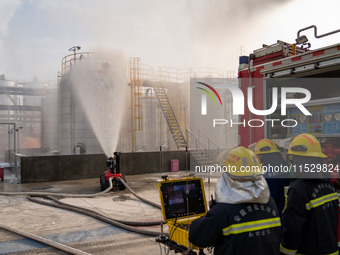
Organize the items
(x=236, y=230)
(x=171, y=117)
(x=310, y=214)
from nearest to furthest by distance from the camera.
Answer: (x=236, y=230) → (x=310, y=214) → (x=171, y=117)

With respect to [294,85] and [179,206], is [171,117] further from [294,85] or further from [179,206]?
[179,206]

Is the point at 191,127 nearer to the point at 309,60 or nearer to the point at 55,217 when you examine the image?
the point at 55,217

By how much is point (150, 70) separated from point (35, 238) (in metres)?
16.0

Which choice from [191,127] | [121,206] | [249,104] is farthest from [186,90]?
[249,104]

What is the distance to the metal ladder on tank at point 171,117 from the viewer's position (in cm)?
1827

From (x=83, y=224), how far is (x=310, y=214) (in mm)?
4633

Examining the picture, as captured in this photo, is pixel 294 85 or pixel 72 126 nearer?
pixel 294 85

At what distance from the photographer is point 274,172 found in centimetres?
378

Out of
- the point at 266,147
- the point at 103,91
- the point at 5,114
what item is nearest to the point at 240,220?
the point at 266,147

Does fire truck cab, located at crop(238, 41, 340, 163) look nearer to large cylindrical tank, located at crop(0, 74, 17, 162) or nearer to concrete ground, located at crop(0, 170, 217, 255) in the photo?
concrete ground, located at crop(0, 170, 217, 255)

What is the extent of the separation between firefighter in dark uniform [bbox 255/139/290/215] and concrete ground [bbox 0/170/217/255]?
54.1 inches

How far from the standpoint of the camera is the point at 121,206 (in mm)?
7883

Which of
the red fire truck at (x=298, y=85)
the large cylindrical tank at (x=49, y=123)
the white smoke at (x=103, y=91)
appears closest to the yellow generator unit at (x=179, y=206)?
the red fire truck at (x=298, y=85)

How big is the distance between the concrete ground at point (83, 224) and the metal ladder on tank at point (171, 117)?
795 centimetres
